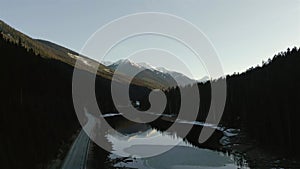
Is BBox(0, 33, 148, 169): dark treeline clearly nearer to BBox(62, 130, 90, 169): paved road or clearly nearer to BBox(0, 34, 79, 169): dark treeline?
BBox(0, 34, 79, 169): dark treeline

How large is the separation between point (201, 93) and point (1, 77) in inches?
3063

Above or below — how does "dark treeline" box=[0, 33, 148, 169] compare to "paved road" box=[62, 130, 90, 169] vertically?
above

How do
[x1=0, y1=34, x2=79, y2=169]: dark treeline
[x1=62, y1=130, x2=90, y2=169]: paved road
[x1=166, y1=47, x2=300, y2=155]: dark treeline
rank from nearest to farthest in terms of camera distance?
[x1=0, y1=34, x2=79, y2=169]: dark treeline, [x1=62, y1=130, x2=90, y2=169]: paved road, [x1=166, y1=47, x2=300, y2=155]: dark treeline

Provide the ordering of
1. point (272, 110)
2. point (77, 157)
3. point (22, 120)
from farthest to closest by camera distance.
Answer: point (272, 110) < point (22, 120) < point (77, 157)

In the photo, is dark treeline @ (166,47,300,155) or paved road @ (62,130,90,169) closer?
paved road @ (62,130,90,169)

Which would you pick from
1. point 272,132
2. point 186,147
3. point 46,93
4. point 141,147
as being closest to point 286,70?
point 272,132

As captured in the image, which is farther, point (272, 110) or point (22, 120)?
point (272, 110)

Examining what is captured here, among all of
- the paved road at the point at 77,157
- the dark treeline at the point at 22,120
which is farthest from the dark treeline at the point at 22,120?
the paved road at the point at 77,157

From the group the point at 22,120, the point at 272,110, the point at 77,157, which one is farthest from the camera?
the point at 272,110

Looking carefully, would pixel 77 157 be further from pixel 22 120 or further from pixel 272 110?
pixel 272 110

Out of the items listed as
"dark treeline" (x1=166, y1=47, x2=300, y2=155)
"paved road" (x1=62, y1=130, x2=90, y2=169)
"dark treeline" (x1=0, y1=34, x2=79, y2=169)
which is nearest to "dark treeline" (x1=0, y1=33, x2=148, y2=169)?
"dark treeline" (x1=0, y1=34, x2=79, y2=169)

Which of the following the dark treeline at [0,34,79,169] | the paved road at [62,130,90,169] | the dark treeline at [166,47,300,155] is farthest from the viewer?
the dark treeline at [166,47,300,155]

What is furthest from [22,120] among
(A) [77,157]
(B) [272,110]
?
(B) [272,110]

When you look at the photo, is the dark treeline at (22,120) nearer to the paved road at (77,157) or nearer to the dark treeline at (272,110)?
the paved road at (77,157)
